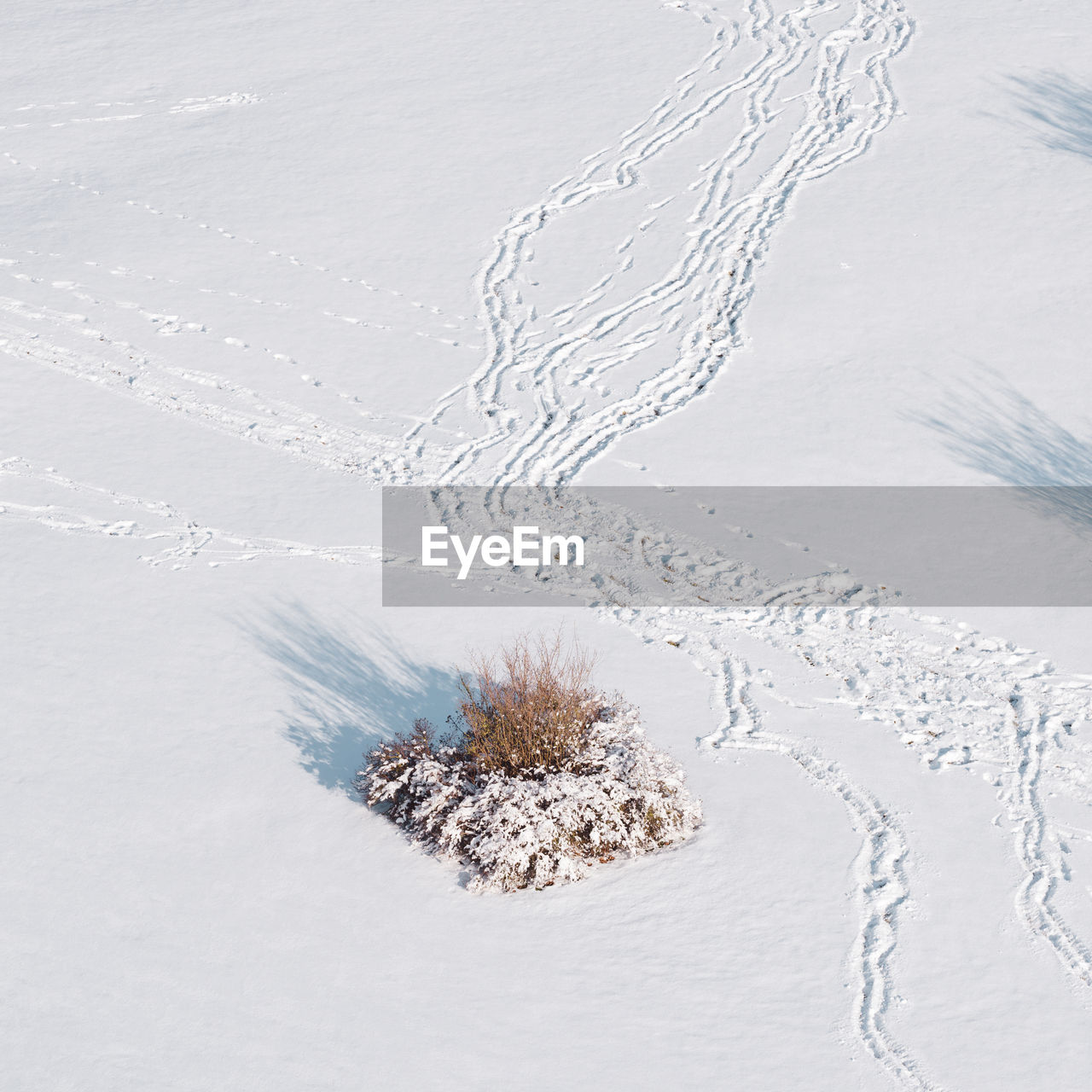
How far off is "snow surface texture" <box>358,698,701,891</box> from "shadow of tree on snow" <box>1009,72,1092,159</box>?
43.6 feet

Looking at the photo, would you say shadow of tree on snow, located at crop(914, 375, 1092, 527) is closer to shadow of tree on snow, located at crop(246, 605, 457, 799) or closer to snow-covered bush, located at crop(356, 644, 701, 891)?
snow-covered bush, located at crop(356, 644, 701, 891)

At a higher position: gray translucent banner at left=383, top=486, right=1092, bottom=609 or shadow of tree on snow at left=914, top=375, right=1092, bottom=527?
shadow of tree on snow at left=914, top=375, right=1092, bottom=527

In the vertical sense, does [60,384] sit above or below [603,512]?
above

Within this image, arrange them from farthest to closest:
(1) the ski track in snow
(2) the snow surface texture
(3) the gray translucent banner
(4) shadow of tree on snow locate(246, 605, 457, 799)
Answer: (1) the ski track in snow → (3) the gray translucent banner → (4) shadow of tree on snow locate(246, 605, 457, 799) → (2) the snow surface texture

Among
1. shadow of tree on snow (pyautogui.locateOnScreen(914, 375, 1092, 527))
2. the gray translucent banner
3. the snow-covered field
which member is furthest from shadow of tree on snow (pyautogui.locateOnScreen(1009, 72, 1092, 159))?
the gray translucent banner

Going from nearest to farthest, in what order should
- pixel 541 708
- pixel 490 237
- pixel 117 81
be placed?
pixel 541 708
pixel 490 237
pixel 117 81

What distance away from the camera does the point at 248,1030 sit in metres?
6.30

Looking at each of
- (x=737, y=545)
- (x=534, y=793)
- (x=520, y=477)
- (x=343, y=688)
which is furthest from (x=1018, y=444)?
(x=343, y=688)

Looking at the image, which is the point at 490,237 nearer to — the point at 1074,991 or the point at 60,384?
the point at 60,384

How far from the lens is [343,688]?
898cm

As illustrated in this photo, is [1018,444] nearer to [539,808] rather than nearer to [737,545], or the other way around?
[737,545]

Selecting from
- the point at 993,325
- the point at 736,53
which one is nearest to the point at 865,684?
the point at 993,325

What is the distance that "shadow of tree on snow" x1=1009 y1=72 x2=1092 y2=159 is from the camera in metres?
17.0

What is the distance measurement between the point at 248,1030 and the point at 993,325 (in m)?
11.1
